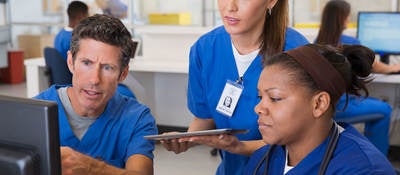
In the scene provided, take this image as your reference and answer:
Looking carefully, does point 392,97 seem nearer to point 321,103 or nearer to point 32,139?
point 321,103

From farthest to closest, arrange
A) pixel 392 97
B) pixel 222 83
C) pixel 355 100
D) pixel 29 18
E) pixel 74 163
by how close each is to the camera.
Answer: pixel 29 18
pixel 392 97
pixel 355 100
pixel 222 83
pixel 74 163

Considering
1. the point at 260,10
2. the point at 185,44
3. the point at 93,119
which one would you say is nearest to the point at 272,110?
the point at 260,10

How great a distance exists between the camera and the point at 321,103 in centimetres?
120

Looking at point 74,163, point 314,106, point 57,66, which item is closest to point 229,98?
point 314,106

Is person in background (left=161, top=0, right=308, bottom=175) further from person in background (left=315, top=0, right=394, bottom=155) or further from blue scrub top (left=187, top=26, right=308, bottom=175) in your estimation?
person in background (left=315, top=0, right=394, bottom=155)

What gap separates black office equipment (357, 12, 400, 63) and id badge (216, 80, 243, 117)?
2605mm

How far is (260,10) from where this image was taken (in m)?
1.51

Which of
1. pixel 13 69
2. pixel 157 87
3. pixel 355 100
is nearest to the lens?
pixel 355 100

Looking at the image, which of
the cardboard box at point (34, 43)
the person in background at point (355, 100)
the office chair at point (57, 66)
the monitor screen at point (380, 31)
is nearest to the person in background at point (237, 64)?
the person in background at point (355, 100)

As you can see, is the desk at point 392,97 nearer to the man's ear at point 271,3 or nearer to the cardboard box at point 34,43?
the man's ear at point 271,3

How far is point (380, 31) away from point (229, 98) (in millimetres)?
2768

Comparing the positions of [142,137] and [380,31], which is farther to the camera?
[380,31]

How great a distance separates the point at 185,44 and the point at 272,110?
130 inches

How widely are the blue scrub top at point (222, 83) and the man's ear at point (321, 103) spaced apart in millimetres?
375
